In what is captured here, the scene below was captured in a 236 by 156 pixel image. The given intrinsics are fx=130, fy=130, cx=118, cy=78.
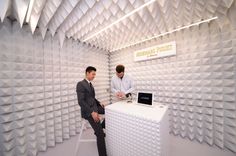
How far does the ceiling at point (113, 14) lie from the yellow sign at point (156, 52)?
34 centimetres

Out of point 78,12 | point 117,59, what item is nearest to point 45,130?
point 78,12

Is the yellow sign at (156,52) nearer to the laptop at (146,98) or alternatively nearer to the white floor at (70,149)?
the laptop at (146,98)

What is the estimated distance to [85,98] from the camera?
2.34 m

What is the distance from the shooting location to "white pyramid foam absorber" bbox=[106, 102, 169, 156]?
4.85 feet

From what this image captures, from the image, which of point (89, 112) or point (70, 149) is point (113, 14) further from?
point (70, 149)

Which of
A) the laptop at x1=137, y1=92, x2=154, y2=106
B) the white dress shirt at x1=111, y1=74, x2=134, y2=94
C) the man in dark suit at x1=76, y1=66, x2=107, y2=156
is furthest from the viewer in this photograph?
the white dress shirt at x1=111, y1=74, x2=134, y2=94

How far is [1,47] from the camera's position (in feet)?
7.41

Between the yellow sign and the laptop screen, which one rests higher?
the yellow sign

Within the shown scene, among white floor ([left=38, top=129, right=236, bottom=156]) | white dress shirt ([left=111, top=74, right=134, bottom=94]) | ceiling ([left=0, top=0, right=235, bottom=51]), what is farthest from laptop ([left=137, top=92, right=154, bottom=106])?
ceiling ([left=0, top=0, right=235, bottom=51])

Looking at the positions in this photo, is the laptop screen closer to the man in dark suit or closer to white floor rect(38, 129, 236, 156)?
the man in dark suit

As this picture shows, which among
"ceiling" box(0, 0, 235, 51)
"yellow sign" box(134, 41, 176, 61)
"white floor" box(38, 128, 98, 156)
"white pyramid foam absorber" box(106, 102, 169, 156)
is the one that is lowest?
Answer: "white floor" box(38, 128, 98, 156)

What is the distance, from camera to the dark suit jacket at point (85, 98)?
2.20 m

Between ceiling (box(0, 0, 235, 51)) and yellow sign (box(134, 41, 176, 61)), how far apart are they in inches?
13.3

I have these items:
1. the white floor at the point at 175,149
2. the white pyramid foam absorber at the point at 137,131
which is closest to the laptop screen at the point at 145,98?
the white pyramid foam absorber at the point at 137,131
